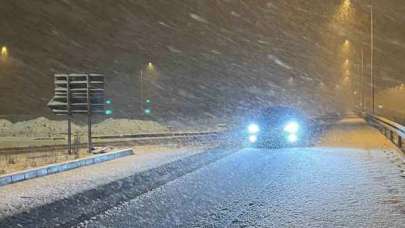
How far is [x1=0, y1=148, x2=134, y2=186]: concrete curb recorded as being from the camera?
41.5 ft

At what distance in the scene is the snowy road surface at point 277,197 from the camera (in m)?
8.51

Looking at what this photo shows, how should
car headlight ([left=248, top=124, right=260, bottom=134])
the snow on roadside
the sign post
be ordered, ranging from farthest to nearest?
the snow on roadside → car headlight ([left=248, top=124, right=260, bottom=134]) → the sign post

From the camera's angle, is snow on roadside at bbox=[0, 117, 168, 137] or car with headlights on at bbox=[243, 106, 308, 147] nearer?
car with headlights on at bbox=[243, 106, 308, 147]

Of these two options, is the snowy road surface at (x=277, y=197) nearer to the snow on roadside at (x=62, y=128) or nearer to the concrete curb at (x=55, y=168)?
the concrete curb at (x=55, y=168)

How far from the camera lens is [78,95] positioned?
1977cm

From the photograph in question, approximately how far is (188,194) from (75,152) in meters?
9.50

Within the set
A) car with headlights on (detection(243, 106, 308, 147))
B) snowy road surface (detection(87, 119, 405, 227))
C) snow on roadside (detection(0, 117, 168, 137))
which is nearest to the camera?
snowy road surface (detection(87, 119, 405, 227))

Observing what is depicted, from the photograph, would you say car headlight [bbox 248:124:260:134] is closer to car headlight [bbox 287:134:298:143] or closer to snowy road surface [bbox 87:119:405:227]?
car headlight [bbox 287:134:298:143]

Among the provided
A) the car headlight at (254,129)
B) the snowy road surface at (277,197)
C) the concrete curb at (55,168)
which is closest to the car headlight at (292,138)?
the car headlight at (254,129)

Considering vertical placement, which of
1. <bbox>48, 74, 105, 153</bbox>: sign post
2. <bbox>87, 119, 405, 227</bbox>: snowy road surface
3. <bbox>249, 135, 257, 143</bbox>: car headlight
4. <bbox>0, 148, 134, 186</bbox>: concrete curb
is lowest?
<bbox>87, 119, 405, 227</bbox>: snowy road surface

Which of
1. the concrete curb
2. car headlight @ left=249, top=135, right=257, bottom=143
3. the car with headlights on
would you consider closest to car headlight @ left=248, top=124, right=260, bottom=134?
the car with headlights on

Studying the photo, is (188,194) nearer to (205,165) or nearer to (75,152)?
(205,165)

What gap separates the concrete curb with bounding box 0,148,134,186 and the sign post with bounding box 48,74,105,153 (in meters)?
1.94

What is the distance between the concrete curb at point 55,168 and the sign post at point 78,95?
6.35ft
